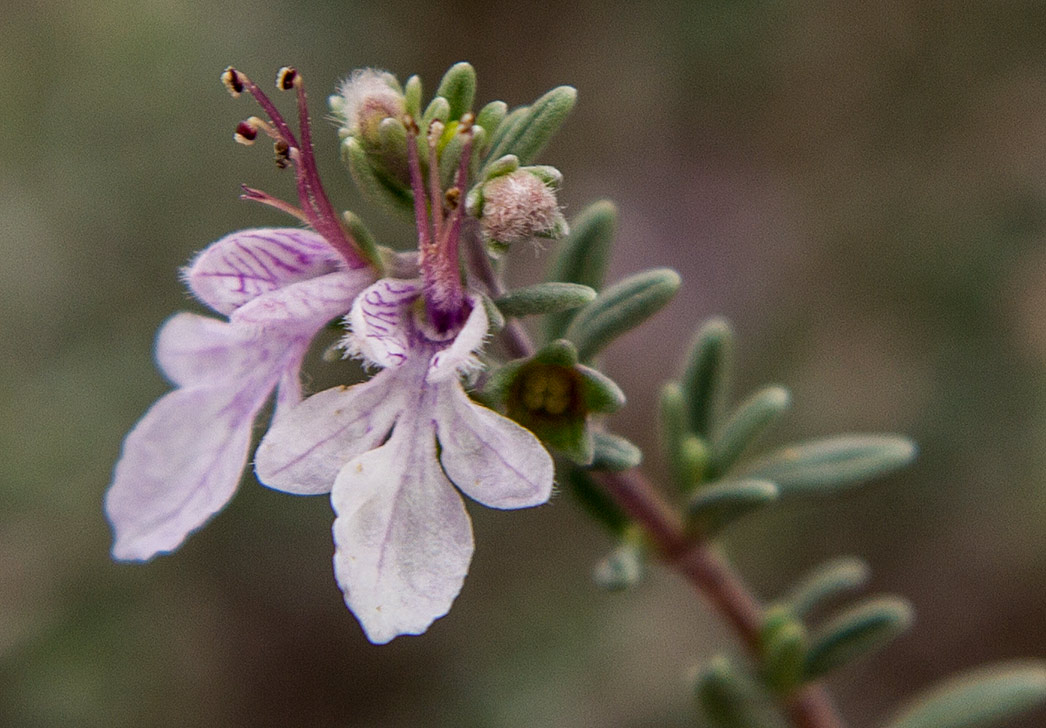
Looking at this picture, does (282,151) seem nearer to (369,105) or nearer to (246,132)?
(246,132)

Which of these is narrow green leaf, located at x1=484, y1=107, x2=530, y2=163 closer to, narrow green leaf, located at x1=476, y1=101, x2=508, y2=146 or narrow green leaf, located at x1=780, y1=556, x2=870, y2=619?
narrow green leaf, located at x1=476, y1=101, x2=508, y2=146

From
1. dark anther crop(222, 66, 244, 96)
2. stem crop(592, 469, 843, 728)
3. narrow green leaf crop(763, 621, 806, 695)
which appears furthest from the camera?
narrow green leaf crop(763, 621, 806, 695)

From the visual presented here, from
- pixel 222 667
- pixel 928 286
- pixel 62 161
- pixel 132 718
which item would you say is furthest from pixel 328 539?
pixel 928 286

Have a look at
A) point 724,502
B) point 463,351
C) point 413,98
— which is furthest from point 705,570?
point 413,98

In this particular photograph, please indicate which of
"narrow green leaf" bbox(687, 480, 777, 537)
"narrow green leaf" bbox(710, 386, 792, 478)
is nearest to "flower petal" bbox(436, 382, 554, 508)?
"narrow green leaf" bbox(687, 480, 777, 537)

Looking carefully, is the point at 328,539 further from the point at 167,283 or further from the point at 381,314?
the point at 381,314

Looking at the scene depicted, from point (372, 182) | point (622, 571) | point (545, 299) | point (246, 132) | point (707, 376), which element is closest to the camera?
point (545, 299)

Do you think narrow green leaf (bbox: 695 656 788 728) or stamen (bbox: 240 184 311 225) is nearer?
stamen (bbox: 240 184 311 225)

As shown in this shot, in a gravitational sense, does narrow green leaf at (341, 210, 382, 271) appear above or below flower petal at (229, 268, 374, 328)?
above
